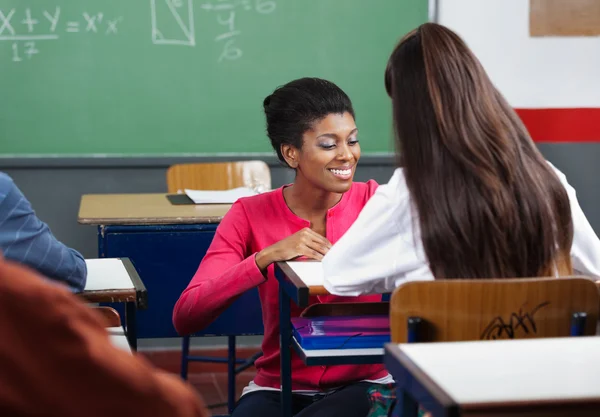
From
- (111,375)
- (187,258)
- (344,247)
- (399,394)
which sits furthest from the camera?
(187,258)

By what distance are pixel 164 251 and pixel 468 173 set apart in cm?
179

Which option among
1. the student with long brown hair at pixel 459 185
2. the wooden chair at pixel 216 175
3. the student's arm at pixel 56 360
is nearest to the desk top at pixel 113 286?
the student with long brown hair at pixel 459 185

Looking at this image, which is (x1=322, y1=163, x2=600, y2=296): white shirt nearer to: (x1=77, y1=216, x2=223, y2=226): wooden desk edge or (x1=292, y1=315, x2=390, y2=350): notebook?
(x1=292, y1=315, x2=390, y2=350): notebook

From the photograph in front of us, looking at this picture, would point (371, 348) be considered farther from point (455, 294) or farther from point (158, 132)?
point (158, 132)

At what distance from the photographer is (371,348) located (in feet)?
5.76

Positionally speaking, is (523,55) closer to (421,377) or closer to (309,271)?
(309,271)

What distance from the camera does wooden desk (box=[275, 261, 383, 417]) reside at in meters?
→ 1.74

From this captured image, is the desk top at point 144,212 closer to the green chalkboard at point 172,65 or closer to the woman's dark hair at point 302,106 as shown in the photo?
the green chalkboard at point 172,65

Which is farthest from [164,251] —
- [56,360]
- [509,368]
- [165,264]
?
[56,360]

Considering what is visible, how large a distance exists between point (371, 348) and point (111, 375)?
3.90 ft

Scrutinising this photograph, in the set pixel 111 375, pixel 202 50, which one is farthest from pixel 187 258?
pixel 111 375

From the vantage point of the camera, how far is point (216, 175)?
3.65m

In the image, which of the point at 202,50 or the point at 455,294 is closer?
the point at 455,294

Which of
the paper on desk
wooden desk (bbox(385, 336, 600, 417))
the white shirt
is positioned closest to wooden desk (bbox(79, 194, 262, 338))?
the paper on desk
